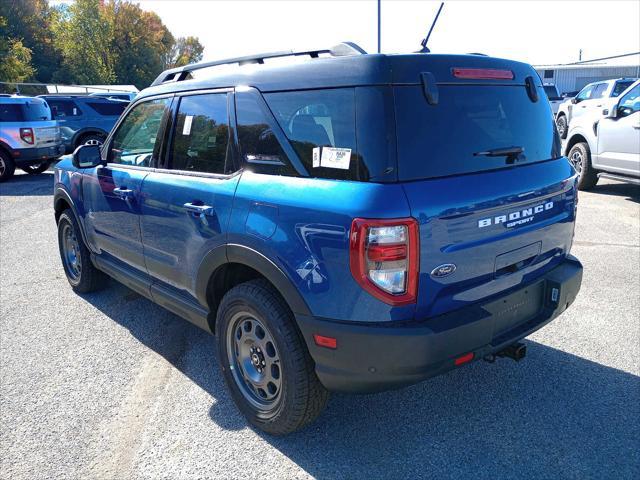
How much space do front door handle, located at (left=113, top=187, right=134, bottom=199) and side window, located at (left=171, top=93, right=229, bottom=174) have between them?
50cm

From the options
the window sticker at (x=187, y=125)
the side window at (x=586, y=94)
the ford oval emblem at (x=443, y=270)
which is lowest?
the ford oval emblem at (x=443, y=270)

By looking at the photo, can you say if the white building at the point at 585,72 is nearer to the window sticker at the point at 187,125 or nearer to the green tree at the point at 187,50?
the window sticker at the point at 187,125

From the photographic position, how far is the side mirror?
4.14 metres

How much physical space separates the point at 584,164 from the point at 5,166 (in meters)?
12.7

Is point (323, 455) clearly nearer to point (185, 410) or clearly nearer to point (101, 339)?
point (185, 410)

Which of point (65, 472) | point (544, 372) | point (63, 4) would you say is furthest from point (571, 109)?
point (63, 4)

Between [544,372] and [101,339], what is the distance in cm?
324

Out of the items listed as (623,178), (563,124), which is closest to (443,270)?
(623,178)

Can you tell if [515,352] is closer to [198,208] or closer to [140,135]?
[198,208]

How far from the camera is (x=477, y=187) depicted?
7.86ft

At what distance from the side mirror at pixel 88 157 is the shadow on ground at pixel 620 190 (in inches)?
331

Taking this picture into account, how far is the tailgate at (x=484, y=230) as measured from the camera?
2.23 meters

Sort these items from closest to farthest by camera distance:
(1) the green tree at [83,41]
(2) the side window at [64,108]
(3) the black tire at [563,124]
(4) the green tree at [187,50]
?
1. (2) the side window at [64,108]
2. (3) the black tire at [563,124]
3. (1) the green tree at [83,41]
4. (4) the green tree at [187,50]

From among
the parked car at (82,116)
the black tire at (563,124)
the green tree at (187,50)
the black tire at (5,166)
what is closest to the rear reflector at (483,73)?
the black tire at (5,166)
